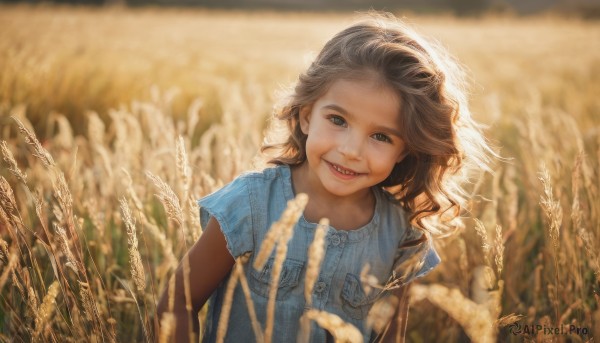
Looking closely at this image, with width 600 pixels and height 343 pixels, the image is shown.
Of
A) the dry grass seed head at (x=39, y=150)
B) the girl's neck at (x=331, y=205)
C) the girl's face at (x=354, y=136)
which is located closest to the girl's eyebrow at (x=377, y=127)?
the girl's face at (x=354, y=136)

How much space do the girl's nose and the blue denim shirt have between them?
0.79ft

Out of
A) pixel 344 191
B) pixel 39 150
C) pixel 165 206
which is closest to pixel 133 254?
pixel 165 206

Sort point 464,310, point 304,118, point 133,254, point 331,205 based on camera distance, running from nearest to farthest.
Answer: point 464,310
point 133,254
point 331,205
point 304,118

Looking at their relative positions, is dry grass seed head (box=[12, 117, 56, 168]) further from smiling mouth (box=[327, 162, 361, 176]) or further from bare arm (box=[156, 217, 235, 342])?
smiling mouth (box=[327, 162, 361, 176])

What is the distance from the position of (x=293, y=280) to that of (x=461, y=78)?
1003mm

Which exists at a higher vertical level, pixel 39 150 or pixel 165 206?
pixel 39 150

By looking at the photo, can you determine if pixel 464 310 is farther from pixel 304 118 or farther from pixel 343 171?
pixel 304 118

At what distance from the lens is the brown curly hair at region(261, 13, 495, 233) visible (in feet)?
5.57

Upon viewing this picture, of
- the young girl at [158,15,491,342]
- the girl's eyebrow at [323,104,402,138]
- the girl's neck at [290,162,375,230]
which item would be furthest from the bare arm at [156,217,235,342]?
the girl's eyebrow at [323,104,402,138]

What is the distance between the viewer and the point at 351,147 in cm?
162

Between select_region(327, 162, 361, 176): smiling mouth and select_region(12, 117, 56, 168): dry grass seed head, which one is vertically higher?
select_region(12, 117, 56, 168): dry grass seed head

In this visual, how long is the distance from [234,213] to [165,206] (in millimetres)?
342

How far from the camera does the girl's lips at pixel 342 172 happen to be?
1.66 meters

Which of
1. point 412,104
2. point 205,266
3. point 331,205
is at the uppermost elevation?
point 412,104
